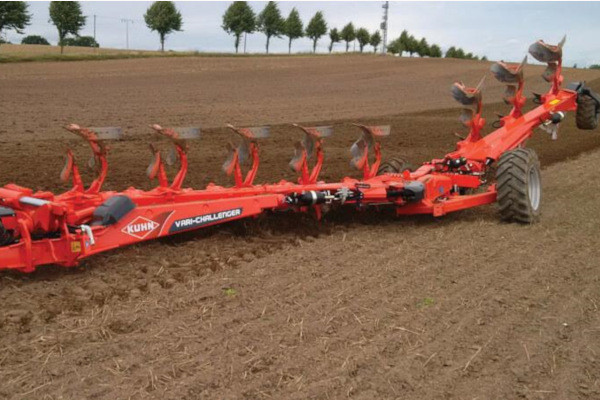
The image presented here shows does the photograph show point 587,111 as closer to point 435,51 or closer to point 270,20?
point 270,20

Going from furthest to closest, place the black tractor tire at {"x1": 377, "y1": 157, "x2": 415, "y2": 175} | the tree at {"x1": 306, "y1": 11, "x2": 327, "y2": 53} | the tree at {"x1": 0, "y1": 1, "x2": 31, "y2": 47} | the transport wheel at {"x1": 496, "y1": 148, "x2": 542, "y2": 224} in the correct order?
the tree at {"x1": 306, "y1": 11, "x2": 327, "y2": 53} < the tree at {"x1": 0, "y1": 1, "x2": 31, "y2": 47} < the black tractor tire at {"x1": 377, "y1": 157, "x2": 415, "y2": 175} < the transport wheel at {"x1": 496, "y1": 148, "x2": 542, "y2": 224}

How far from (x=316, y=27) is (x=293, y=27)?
16.9 feet

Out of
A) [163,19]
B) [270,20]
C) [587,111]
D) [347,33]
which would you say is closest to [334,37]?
[347,33]

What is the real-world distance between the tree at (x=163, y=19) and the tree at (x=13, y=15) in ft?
54.7

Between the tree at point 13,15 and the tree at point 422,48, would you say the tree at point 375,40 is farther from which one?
the tree at point 13,15

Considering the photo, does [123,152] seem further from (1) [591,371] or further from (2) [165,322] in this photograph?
(1) [591,371]

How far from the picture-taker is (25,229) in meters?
4.01

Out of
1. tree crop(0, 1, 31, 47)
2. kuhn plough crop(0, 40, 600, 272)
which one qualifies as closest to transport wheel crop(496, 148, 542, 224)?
kuhn plough crop(0, 40, 600, 272)

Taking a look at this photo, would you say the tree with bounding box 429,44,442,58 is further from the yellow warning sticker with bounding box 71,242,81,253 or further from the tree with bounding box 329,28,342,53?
the yellow warning sticker with bounding box 71,242,81,253

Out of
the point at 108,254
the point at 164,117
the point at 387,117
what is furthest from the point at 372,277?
the point at 387,117

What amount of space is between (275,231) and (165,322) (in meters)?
2.48

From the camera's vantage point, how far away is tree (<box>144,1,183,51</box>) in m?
61.6

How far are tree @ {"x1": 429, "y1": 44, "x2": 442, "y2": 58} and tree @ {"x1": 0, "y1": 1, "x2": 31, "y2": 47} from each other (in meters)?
62.2

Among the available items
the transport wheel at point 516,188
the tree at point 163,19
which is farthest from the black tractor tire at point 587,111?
the tree at point 163,19
